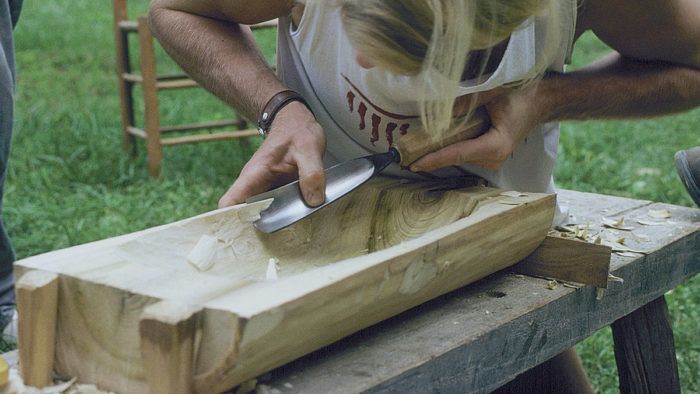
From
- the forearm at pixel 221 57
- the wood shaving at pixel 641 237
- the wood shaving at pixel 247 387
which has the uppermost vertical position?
the forearm at pixel 221 57

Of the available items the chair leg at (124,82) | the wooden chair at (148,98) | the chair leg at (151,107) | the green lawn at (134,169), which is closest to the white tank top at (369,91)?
the green lawn at (134,169)

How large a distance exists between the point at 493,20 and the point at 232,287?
22.2 inches

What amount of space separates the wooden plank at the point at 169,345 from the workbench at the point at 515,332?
0.13 metres

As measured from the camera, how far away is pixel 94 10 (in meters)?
7.20

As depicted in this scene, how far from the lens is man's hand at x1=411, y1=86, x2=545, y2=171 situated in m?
1.57

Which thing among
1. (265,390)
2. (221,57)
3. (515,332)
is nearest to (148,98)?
(221,57)

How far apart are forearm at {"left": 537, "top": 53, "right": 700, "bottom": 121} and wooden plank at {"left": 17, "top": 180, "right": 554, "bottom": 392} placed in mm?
315

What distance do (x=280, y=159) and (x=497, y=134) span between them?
38 centimetres

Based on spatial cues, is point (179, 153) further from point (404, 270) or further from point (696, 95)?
point (404, 270)

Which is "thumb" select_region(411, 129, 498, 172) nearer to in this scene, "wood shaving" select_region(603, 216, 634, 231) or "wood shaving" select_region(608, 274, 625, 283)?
"wood shaving" select_region(608, 274, 625, 283)

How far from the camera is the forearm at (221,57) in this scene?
1.75m

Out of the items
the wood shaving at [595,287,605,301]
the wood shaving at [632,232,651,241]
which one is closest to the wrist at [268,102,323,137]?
the wood shaving at [595,287,605,301]

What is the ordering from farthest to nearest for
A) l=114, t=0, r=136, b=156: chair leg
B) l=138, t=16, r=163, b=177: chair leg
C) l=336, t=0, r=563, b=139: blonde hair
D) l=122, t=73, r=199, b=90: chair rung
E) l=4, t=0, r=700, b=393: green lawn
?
l=114, t=0, r=136, b=156: chair leg, l=122, t=73, r=199, b=90: chair rung, l=138, t=16, r=163, b=177: chair leg, l=4, t=0, r=700, b=393: green lawn, l=336, t=0, r=563, b=139: blonde hair

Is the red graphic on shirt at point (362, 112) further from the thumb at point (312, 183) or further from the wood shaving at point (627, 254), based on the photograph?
the wood shaving at point (627, 254)
